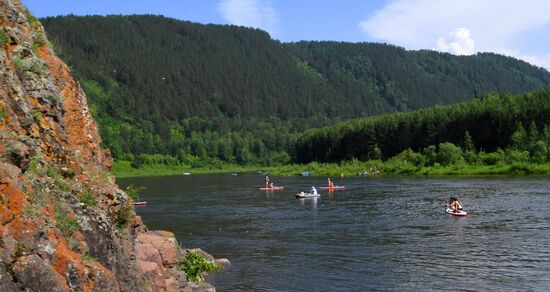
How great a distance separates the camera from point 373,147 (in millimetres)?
181875

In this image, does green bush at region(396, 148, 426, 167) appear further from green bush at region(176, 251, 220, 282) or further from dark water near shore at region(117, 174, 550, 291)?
green bush at region(176, 251, 220, 282)

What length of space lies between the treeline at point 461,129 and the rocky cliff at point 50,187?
113290mm

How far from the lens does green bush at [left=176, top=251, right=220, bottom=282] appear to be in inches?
1250

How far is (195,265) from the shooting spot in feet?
108

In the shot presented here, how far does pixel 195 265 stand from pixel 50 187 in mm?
18668

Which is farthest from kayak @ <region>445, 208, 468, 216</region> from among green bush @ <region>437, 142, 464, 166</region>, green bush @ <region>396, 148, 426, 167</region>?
green bush @ <region>396, 148, 426, 167</region>

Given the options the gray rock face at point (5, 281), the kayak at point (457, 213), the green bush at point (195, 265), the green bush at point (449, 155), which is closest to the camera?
the gray rock face at point (5, 281)

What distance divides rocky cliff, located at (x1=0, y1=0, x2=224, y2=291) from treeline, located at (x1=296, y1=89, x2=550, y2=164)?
113 m

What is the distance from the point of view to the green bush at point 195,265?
31.8m

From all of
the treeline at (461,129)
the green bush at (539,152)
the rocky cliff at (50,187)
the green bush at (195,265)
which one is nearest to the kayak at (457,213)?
the green bush at (195,265)

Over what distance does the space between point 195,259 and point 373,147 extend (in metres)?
153

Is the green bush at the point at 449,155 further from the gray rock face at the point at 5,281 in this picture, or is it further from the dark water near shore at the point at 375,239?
the gray rock face at the point at 5,281

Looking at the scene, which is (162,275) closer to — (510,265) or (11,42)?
(11,42)

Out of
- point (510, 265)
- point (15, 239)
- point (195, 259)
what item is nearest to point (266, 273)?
point (195, 259)
